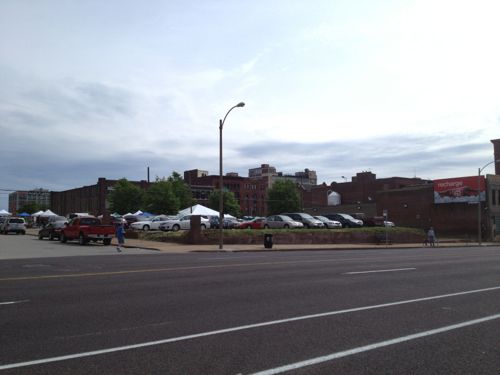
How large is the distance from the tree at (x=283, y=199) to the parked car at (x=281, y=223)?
52.1m

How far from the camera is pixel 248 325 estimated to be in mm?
7633

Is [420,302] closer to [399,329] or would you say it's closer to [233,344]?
[399,329]

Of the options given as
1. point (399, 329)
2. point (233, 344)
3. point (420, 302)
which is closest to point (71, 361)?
point (233, 344)

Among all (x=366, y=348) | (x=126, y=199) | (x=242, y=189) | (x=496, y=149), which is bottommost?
(x=366, y=348)

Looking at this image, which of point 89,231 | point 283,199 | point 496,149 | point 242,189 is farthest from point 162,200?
point 496,149

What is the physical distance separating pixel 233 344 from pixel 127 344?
1.41m

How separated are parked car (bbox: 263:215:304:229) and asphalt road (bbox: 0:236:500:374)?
105 feet

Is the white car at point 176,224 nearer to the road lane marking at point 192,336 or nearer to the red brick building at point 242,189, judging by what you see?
the road lane marking at point 192,336

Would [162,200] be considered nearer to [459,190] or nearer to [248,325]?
[459,190]

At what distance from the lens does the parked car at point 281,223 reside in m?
45.9

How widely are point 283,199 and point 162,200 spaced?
26703 millimetres

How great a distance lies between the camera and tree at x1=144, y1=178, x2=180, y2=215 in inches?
3376

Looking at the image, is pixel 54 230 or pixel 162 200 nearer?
pixel 54 230

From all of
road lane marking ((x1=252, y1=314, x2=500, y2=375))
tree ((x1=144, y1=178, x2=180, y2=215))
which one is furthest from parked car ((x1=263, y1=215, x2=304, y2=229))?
tree ((x1=144, y1=178, x2=180, y2=215))
